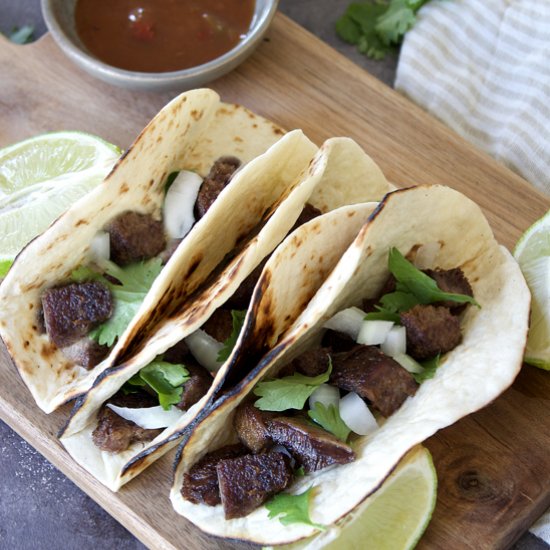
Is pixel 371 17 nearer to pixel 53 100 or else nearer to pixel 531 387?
pixel 53 100

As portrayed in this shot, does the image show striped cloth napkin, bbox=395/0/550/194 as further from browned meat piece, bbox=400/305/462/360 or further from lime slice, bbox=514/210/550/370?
browned meat piece, bbox=400/305/462/360

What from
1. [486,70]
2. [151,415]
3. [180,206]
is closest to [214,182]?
[180,206]

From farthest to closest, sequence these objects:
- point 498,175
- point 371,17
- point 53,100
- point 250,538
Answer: point 371,17 < point 53,100 < point 498,175 < point 250,538

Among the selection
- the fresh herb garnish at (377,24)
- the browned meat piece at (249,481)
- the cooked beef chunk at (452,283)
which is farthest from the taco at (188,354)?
the fresh herb garnish at (377,24)

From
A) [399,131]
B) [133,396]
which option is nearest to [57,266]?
[133,396]

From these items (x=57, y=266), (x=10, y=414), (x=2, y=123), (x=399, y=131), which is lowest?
(x=10, y=414)
